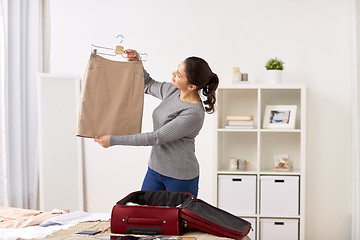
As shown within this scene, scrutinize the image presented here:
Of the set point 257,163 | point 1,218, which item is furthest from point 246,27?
Result: point 1,218

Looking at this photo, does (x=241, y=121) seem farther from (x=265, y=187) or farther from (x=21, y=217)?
(x=21, y=217)

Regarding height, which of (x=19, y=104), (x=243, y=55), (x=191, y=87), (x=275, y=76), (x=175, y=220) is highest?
(x=243, y=55)

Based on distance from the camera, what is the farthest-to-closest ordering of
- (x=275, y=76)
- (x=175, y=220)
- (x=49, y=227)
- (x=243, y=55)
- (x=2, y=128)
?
(x=243, y=55)
(x=275, y=76)
(x=2, y=128)
(x=49, y=227)
(x=175, y=220)

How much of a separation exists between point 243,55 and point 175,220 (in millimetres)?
2441

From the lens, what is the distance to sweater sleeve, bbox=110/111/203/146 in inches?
96.5

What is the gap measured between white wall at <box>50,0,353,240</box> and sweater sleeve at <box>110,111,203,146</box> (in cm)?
157

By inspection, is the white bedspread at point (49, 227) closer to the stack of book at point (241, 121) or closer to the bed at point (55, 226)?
the bed at point (55, 226)

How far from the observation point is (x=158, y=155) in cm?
260

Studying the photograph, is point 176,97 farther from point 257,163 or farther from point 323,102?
point 323,102

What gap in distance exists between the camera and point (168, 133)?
2475mm

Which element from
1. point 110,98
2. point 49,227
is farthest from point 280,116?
point 49,227

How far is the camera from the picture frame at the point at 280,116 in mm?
4000

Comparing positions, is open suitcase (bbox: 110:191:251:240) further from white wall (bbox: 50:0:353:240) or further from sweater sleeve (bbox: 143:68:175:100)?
white wall (bbox: 50:0:353:240)

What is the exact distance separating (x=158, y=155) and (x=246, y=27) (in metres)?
2.05
